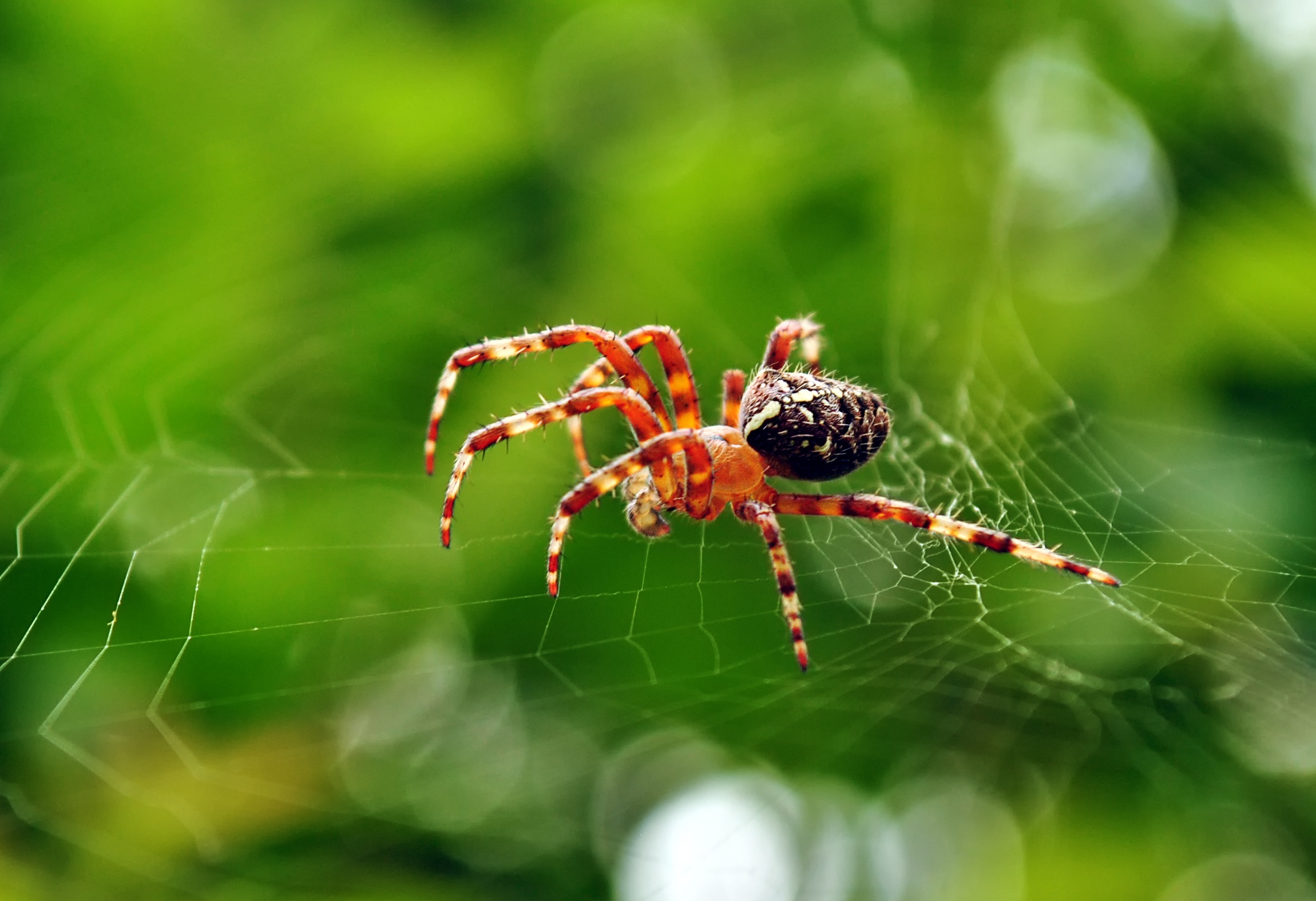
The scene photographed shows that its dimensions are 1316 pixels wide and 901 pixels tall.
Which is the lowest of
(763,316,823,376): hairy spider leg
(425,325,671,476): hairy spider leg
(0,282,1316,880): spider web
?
(0,282,1316,880): spider web

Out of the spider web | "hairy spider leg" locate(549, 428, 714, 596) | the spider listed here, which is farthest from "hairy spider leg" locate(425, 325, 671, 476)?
the spider web

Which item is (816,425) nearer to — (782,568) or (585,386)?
(782,568)

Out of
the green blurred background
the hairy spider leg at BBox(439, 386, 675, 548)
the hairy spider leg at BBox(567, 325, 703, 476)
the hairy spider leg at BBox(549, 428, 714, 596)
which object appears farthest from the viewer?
the hairy spider leg at BBox(567, 325, 703, 476)

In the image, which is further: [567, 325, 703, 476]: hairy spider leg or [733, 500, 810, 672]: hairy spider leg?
[567, 325, 703, 476]: hairy spider leg

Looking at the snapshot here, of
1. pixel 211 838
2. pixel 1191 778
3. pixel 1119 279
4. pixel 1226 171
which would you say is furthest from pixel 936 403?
pixel 211 838

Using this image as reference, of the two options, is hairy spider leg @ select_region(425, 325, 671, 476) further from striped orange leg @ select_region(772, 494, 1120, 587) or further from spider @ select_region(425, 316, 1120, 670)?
striped orange leg @ select_region(772, 494, 1120, 587)

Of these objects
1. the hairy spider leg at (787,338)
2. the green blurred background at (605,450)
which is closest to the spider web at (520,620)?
the green blurred background at (605,450)

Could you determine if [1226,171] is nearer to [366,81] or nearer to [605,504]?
[605,504]
